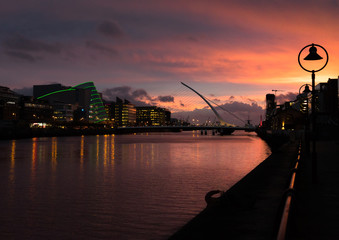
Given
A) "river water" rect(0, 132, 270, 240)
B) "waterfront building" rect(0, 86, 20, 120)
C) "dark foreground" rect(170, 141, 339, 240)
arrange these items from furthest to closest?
"waterfront building" rect(0, 86, 20, 120) < "river water" rect(0, 132, 270, 240) < "dark foreground" rect(170, 141, 339, 240)

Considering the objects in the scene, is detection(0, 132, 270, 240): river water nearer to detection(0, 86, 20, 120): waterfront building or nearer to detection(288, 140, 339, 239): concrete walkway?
detection(288, 140, 339, 239): concrete walkway

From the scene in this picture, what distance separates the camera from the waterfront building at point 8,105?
168m

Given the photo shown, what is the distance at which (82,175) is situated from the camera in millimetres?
31594

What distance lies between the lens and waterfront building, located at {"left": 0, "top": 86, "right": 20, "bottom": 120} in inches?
6604

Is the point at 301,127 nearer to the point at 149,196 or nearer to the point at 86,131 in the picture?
the point at 149,196

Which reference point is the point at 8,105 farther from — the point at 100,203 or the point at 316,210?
the point at 316,210

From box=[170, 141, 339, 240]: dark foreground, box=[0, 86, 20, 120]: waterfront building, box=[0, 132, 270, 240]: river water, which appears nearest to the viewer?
box=[170, 141, 339, 240]: dark foreground

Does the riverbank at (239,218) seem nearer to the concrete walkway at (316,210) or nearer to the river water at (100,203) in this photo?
the concrete walkway at (316,210)

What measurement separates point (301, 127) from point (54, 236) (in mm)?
76474

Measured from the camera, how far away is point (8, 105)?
570ft

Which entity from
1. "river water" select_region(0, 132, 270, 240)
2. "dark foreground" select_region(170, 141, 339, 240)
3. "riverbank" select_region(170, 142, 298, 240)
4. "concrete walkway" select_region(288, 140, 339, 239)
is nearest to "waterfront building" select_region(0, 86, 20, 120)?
"river water" select_region(0, 132, 270, 240)

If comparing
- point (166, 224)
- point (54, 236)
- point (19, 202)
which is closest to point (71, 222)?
point (54, 236)

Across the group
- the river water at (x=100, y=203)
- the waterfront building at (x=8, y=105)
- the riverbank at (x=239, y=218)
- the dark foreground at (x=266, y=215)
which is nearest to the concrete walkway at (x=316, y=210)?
the dark foreground at (x=266, y=215)

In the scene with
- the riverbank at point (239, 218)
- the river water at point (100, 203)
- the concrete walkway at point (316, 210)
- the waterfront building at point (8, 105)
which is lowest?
the river water at point (100, 203)
